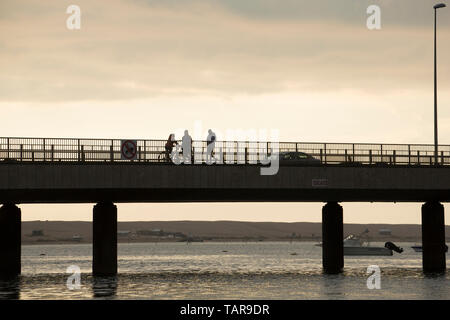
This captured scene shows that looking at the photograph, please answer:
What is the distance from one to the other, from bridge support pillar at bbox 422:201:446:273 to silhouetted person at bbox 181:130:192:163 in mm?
28025

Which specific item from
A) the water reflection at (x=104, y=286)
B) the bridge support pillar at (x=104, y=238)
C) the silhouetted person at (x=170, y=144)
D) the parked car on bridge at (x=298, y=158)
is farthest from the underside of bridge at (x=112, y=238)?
the parked car on bridge at (x=298, y=158)

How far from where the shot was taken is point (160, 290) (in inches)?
2537

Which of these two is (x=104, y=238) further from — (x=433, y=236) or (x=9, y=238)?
(x=433, y=236)

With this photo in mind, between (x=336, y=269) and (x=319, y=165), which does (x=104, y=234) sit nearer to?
(x=319, y=165)

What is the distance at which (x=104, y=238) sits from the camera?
244 ft

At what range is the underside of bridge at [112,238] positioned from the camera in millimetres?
74938

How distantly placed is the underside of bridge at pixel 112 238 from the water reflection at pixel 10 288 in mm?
2841

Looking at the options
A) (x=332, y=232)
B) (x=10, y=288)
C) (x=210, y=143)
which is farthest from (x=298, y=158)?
(x=10, y=288)

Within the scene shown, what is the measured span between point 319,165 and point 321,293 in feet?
38.5

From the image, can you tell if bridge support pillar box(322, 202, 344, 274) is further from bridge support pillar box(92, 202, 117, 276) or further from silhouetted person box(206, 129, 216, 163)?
bridge support pillar box(92, 202, 117, 276)

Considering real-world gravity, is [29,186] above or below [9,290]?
above

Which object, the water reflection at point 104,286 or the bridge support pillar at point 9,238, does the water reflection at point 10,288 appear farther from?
the water reflection at point 104,286

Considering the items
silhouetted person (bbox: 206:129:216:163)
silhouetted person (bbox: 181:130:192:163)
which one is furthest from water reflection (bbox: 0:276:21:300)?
silhouetted person (bbox: 206:129:216:163)
